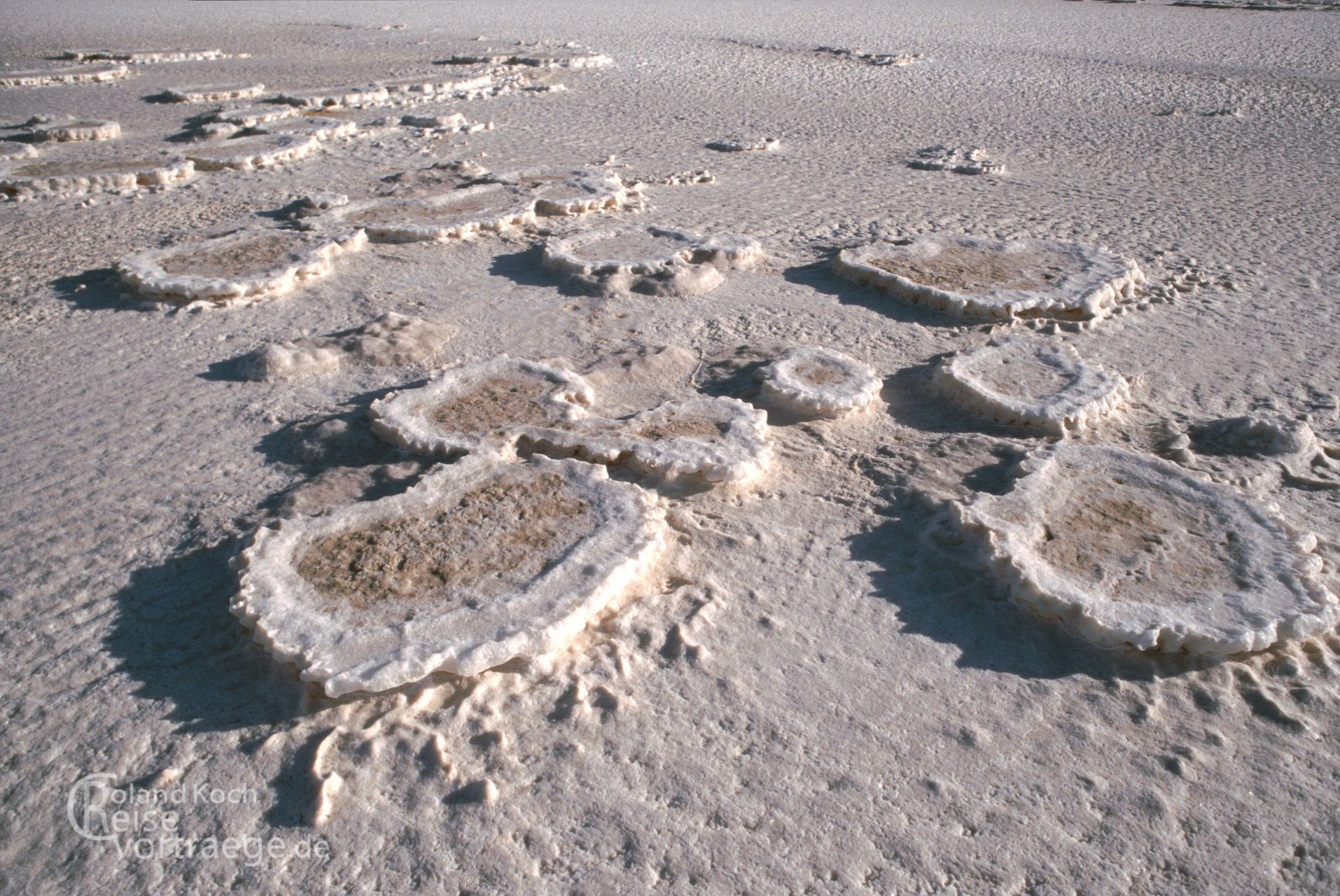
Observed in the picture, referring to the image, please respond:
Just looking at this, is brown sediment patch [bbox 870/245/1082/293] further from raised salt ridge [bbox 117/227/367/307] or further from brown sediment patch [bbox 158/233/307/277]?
brown sediment patch [bbox 158/233/307/277]

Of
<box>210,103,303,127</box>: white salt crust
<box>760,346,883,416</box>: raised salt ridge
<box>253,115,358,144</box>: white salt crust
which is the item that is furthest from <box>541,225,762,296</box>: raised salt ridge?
<box>210,103,303,127</box>: white salt crust

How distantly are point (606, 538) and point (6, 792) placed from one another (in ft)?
4.21

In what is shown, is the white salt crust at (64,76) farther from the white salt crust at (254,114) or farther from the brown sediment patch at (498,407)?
the brown sediment patch at (498,407)

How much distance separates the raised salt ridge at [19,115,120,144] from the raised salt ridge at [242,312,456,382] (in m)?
4.68

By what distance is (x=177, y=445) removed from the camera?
288 cm

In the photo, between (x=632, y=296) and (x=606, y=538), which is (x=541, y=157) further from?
(x=606, y=538)

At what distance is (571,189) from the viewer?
5301 mm

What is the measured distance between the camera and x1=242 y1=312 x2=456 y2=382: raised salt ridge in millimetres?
3301

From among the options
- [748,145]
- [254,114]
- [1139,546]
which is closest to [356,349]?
[1139,546]

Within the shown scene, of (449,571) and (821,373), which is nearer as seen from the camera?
(449,571)

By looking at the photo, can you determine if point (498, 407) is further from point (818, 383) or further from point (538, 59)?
point (538, 59)

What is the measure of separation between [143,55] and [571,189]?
8.73 m

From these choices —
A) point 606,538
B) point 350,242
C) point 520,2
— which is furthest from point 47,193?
point 520,2

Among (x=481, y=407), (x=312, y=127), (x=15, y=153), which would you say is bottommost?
(x=481, y=407)
